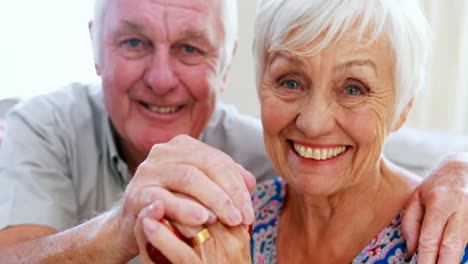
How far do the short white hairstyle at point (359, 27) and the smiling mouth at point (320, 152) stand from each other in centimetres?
A: 17

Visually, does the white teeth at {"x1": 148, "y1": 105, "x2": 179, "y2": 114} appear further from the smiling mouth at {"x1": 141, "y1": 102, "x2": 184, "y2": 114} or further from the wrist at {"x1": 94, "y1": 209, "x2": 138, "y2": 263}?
the wrist at {"x1": 94, "y1": 209, "x2": 138, "y2": 263}

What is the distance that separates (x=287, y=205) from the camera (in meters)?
1.73

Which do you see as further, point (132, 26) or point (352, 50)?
point (132, 26)

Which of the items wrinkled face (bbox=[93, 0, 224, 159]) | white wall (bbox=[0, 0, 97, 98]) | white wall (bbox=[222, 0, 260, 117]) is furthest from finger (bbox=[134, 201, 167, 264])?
white wall (bbox=[222, 0, 260, 117])

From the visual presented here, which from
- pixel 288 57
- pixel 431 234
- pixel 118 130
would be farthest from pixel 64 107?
pixel 431 234

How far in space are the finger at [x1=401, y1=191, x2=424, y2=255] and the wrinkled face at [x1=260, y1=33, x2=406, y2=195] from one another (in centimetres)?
14

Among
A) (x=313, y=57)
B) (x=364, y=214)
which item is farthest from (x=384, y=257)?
(x=313, y=57)

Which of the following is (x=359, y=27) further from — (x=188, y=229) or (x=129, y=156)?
(x=129, y=156)

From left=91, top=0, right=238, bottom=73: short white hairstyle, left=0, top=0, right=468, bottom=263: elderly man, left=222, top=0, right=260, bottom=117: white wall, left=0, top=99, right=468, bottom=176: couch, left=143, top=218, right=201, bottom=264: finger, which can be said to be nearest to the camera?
left=143, top=218, right=201, bottom=264: finger

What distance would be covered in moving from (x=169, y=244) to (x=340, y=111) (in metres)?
0.55

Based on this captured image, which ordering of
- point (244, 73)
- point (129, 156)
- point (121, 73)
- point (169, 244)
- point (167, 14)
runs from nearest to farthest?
point (169, 244) < point (167, 14) < point (121, 73) < point (129, 156) < point (244, 73)

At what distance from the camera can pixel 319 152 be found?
1408 millimetres

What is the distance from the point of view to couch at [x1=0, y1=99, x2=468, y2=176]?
2.37m

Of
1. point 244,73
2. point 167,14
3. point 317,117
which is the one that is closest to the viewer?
point 317,117
